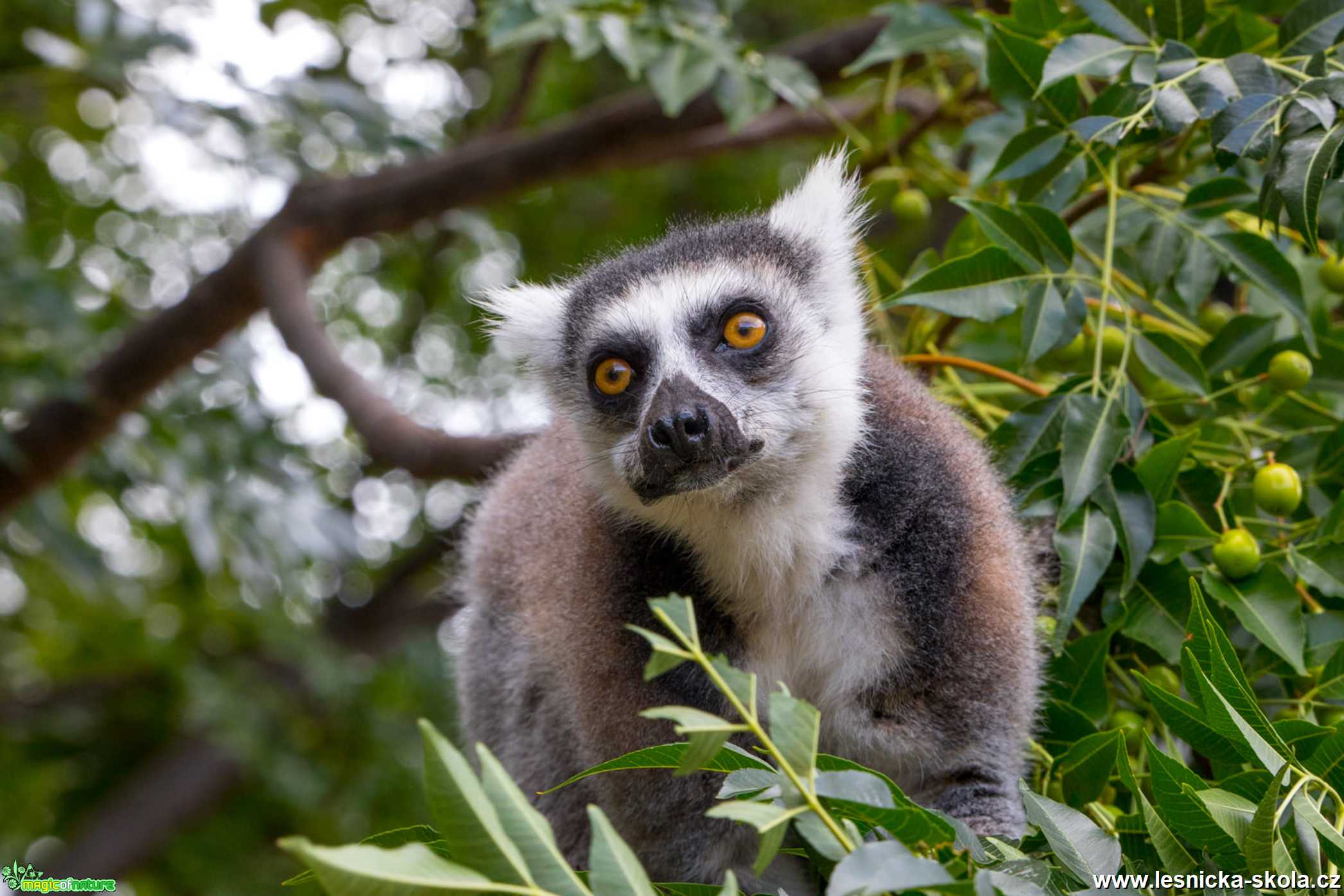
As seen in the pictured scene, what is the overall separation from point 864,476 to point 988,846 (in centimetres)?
92

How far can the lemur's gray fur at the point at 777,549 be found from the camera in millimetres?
2309

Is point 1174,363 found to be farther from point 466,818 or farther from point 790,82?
point 466,818

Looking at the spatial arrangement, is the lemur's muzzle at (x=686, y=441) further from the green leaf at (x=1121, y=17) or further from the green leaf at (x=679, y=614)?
the green leaf at (x=1121, y=17)

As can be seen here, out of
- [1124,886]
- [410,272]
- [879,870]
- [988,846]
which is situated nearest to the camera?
[879,870]

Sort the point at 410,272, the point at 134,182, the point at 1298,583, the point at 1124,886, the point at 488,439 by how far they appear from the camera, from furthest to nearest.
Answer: the point at 410,272 < the point at 134,182 < the point at 488,439 < the point at 1298,583 < the point at 1124,886

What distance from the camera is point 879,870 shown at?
1.20 metres

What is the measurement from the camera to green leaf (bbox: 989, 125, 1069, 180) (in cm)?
239

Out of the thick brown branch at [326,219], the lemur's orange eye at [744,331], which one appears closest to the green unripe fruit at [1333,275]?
the lemur's orange eye at [744,331]

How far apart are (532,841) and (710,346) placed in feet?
4.64

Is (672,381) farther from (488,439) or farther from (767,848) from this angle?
(488,439)

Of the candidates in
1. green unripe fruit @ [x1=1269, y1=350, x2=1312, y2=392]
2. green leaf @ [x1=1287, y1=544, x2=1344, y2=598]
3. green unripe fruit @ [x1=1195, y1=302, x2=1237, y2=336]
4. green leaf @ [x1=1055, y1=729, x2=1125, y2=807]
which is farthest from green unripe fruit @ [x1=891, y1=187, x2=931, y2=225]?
green leaf @ [x1=1055, y1=729, x2=1125, y2=807]

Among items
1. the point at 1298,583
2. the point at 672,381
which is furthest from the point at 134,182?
the point at 1298,583

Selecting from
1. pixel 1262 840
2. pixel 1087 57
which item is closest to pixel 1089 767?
pixel 1262 840

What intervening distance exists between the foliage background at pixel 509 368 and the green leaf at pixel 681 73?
0.01 meters
